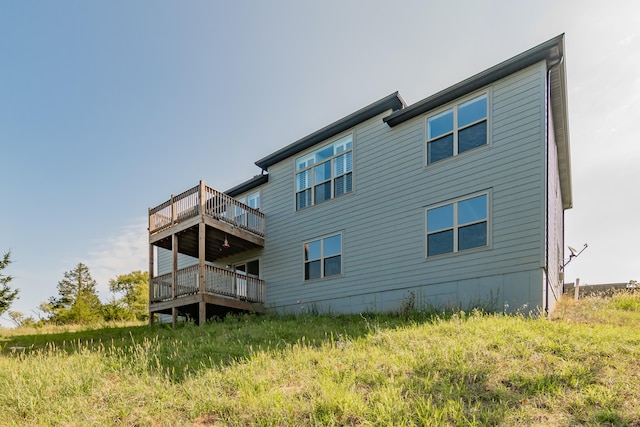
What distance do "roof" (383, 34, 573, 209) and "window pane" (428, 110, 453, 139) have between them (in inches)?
12.9

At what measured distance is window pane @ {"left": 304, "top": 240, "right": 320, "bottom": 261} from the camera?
14.4m

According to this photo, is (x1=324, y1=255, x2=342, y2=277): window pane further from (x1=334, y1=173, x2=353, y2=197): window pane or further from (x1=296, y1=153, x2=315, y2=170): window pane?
(x1=296, y1=153, x2=315, y2=170): window pane

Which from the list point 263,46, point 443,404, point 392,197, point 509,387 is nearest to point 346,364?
point 443,404

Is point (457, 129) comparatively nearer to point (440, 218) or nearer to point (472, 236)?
point (440, 218)

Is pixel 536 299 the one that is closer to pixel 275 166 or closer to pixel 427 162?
pixel 427 162

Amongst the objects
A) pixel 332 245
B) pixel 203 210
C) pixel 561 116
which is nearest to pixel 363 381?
pixel 332 245

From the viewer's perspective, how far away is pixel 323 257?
1417cm

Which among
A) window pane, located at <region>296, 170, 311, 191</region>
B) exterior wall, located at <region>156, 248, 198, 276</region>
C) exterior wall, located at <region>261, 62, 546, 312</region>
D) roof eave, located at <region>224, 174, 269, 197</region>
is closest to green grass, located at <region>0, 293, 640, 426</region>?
exterior wall, located at <region>261, 62, 546, 312</region>

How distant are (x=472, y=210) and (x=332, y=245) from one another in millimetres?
4953

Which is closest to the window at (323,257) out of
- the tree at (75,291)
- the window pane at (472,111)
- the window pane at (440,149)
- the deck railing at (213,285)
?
the deck railing at (213,285)

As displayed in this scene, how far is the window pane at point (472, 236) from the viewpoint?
1057 centimetres

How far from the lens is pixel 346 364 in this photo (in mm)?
6301

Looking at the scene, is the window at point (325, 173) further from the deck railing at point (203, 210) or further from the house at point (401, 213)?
the deck railing at point (203, 210)

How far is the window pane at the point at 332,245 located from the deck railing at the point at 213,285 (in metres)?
3.17
